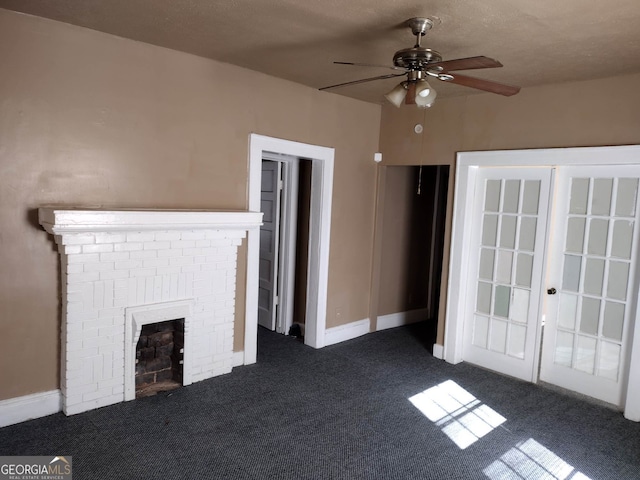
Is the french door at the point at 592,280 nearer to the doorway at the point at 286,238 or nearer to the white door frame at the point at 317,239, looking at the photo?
the white door frame at the point at 317,239

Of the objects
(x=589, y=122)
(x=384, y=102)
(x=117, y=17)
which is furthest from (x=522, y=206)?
(x=117, y=17)

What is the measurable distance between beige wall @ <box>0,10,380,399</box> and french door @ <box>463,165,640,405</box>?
223cm

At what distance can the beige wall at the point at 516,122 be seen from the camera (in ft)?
11.8

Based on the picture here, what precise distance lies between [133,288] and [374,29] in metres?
2.46

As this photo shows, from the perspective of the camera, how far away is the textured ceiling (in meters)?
2.50

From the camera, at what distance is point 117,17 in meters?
2.91

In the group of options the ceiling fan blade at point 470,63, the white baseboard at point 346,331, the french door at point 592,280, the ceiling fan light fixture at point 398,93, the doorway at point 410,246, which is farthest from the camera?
the doorway at point 410,246

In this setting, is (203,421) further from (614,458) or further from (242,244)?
(614,458)

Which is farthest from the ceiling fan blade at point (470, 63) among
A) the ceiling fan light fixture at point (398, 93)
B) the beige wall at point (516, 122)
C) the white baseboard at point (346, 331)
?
the white baseboard at point (346, 331)

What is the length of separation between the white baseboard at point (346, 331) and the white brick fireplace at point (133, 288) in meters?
1.28

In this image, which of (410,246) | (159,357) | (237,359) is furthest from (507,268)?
(159,357)

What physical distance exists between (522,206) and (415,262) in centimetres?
192

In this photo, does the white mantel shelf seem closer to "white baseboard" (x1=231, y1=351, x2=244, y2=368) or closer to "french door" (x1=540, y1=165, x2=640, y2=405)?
"white baseboard" (x1=231, y1=351, x2=244, y2=368)

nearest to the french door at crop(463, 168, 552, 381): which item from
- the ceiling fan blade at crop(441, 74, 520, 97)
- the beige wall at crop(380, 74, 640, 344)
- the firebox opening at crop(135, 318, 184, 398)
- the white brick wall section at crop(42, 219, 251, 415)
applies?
the beige wall at crop(380, 74, 640, 344)
